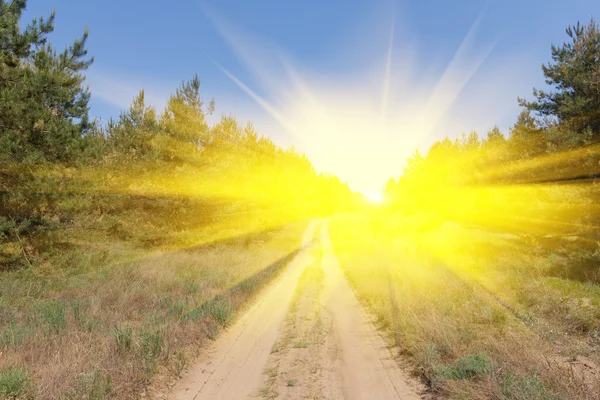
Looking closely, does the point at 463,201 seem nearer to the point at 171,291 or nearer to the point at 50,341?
the point at 171,291

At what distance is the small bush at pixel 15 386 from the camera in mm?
4250

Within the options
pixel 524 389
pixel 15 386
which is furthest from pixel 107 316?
pixel 524 389

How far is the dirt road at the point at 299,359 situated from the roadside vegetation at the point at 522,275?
28.2 inches

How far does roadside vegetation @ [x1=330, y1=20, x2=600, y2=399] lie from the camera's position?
520cm

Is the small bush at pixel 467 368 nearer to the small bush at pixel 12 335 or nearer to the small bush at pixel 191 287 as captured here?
the small bush at pixel 12 335

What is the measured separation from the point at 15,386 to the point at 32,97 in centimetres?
1048

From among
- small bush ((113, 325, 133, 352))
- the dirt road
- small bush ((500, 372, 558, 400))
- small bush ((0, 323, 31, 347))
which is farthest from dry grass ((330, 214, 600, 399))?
small bush ((0, 323, 31, 347))

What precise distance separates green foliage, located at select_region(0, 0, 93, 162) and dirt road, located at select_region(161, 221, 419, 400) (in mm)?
9439

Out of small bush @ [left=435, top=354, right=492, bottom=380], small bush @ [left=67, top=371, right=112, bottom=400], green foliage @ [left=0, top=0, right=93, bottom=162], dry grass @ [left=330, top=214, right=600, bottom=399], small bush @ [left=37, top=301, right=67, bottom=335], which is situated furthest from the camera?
green foliage @ [left=0, top=0, right=93, bottom=162]

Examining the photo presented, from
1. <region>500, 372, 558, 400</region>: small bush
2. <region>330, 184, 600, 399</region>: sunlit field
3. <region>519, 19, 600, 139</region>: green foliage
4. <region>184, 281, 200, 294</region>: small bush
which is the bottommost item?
<region>330, 184, 600, 399</region>: sunlit field

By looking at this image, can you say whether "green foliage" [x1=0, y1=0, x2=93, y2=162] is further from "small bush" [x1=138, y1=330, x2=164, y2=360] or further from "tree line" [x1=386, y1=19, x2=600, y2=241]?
"tree line" [x1=386, y1=19, x2=600, y2=241]

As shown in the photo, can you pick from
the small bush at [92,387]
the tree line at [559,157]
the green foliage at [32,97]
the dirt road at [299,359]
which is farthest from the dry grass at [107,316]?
the tree line at [559,157]

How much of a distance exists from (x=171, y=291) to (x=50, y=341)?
4758 millimetres

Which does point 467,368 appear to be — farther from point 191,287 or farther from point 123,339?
point 191,287
